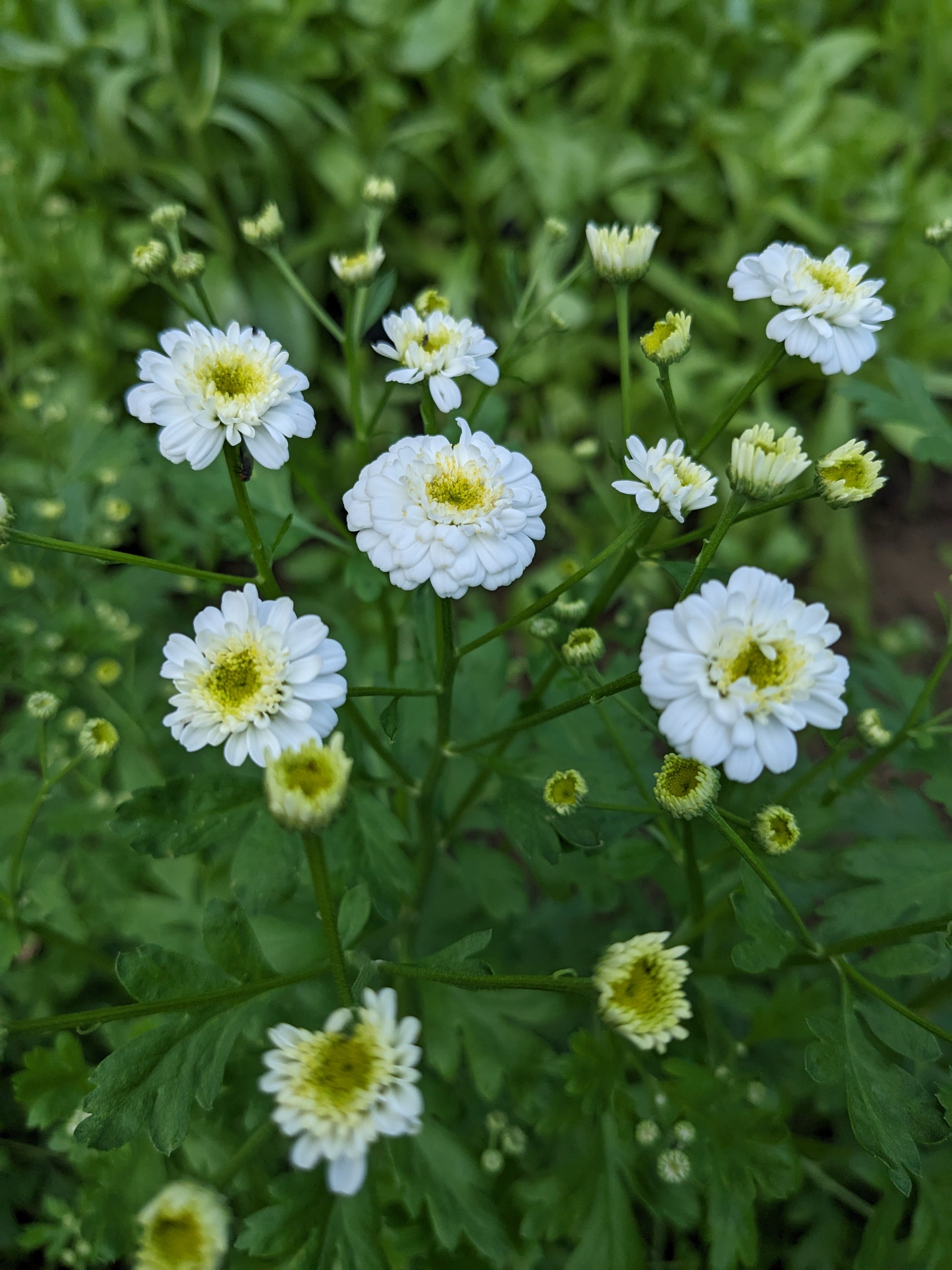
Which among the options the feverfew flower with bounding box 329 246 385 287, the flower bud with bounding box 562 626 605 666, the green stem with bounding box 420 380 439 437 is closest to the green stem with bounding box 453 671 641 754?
the flower bud with bounding box 562 626 605 666

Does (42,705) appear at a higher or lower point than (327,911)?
lower

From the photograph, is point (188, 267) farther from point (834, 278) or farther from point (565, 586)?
point (834, 278)

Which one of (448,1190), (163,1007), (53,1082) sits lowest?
Result: (53,1082)

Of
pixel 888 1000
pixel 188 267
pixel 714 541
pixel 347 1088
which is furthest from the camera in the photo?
pixel 188 267

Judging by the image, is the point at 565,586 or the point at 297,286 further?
the point at 297,286

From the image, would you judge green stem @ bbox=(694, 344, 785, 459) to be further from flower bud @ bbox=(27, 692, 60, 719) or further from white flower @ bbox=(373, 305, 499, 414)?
flower bud @ bbox=(27, 692, 60, 719)

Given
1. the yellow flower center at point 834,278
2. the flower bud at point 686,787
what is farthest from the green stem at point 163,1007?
the yellow flower center at point 834,278

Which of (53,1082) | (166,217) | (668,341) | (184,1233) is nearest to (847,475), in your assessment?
(668,341)

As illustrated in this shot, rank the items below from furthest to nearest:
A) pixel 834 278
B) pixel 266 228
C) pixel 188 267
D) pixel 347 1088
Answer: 1. pixel 266 228
2. pixel 188 267
3. pixel 834 278
4. pixel 347 1088
